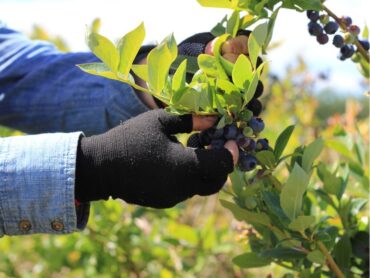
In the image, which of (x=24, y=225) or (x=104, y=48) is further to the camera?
(x=24, y=225)

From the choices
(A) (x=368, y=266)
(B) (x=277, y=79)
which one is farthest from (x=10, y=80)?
(B) (x=277, y=79)

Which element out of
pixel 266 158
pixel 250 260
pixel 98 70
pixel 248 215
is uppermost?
pixel 98 70

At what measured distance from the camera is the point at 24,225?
1.00 metres

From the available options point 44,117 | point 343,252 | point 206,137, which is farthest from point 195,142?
point 44,117

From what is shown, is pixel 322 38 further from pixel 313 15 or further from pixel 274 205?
pixel 274 205

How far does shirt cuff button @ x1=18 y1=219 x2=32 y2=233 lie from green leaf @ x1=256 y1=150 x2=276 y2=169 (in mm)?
347

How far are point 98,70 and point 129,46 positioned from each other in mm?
50

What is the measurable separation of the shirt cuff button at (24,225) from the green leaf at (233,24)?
40cm

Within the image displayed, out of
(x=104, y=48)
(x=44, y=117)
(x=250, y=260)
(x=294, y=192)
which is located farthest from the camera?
(x=44, y=117)

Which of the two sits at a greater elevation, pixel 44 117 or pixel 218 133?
pixel 218 133

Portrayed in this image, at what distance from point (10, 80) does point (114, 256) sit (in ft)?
1.86

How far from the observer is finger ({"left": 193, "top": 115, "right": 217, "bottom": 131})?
0.87m

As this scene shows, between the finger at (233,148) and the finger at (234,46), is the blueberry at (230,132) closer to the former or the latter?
the finger at (233,148)

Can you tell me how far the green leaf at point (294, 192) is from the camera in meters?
0.89
